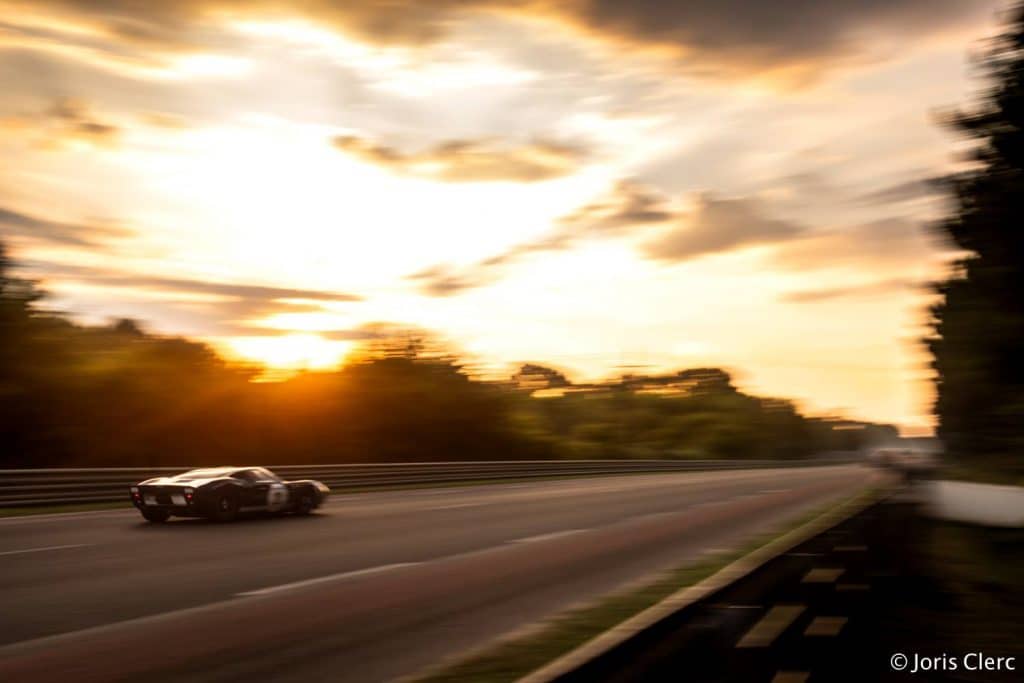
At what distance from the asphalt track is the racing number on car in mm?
345

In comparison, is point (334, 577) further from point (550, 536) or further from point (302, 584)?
point (550, 536)

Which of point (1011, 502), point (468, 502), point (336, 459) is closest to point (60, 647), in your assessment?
point (1011, 502)

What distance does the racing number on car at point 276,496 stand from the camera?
18.4 meters

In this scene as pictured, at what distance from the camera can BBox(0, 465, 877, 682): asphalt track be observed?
681cm

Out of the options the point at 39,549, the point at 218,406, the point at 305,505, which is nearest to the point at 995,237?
the point at 305,505

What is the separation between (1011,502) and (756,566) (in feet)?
30.0

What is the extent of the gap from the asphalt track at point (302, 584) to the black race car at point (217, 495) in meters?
0.31

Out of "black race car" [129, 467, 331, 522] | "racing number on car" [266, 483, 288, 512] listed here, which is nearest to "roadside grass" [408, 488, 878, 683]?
"black race car" [129, 467, 331, 522]

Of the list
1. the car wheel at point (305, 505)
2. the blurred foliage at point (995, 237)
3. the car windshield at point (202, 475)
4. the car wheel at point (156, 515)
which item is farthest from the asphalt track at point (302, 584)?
the blurred foliage at point (995, 237)

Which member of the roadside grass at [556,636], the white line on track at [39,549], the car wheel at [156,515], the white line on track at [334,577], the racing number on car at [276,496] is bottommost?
the roadside grass at [556,636]

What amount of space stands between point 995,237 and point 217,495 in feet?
47.3

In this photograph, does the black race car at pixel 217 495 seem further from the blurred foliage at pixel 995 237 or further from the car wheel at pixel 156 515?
the blurred foliage at pixel 995 237

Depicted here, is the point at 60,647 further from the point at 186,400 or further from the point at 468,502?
the point at 186,400

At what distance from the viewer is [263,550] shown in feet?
43.3
